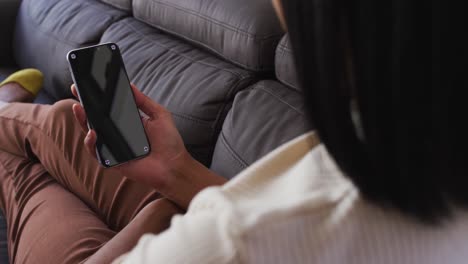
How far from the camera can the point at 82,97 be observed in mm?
925

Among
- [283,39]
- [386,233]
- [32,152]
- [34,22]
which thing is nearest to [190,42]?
[283,39]

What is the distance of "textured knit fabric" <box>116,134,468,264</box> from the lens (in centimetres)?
35

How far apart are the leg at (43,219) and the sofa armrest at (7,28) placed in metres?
0.84

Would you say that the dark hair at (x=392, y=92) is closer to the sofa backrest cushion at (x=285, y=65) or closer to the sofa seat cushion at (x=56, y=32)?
the sofa backrest cushion at (x=285, y=65)

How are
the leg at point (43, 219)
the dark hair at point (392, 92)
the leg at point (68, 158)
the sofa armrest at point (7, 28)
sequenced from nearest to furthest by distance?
the dark hair at point (392, 92) → the leg at point (43, 219) → the leg at point (68, 158) → the sofa armrest at point (7, 28)

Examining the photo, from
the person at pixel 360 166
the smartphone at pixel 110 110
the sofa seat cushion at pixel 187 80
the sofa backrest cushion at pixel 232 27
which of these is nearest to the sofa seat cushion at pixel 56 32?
the sofa seat cushion at pixel 187 80

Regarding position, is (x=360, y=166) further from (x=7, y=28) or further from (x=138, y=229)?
(x=7, y=28)

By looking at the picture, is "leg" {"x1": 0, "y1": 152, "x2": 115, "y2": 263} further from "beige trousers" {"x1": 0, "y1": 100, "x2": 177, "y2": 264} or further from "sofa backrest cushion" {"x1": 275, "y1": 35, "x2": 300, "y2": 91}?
"sofa backrest cushion" {"x1": 275, "y1": 35, "x2": 300, "y2": 91}

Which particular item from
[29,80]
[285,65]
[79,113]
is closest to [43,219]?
[79,113]

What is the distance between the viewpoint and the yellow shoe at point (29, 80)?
4.90ft

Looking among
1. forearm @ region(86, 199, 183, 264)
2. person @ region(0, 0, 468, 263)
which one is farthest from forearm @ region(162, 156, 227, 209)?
person @ region(0, 0, 468, 263)

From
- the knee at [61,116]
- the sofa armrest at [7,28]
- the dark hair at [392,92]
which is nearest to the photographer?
the dark hair at [392,92]

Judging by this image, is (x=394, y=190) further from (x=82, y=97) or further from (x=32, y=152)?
(x=32, y=152)

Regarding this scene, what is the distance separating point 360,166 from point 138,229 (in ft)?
1.63
